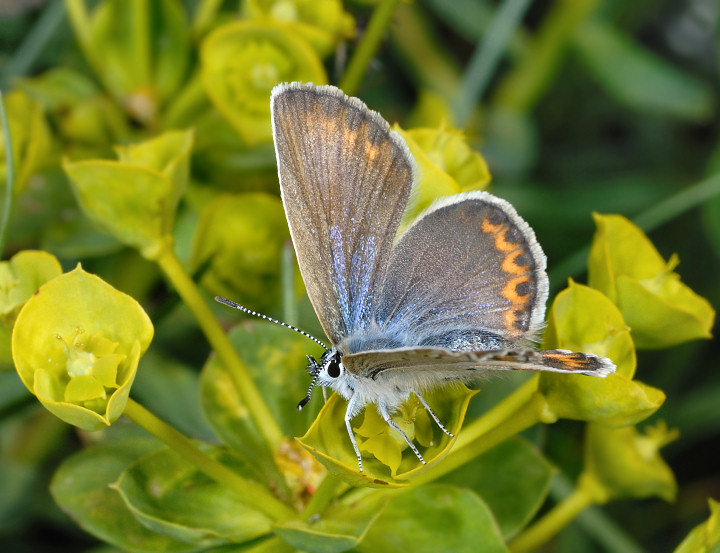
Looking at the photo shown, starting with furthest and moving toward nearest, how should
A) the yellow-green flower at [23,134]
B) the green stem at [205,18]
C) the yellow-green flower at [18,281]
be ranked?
the green stem at [205,18] → the yellow-green flower at [23,134] → the yellow-green flower at [18,281]

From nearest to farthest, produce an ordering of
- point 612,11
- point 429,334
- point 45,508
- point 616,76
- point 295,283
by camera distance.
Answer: point 429,334 → point 295,283 → point 45,508 → point 616,76 → point 612,11

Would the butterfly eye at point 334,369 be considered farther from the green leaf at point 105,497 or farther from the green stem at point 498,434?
the green leaf at point 105,497

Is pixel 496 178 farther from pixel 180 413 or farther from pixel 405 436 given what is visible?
pixel 405 436

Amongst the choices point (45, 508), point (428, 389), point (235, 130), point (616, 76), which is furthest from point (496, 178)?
point (45, 508)

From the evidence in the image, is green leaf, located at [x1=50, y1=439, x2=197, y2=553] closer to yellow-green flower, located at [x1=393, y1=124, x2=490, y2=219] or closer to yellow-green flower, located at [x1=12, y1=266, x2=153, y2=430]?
yellow-green flower, located at [x1=12, y1=266, x2=153, y2=430]

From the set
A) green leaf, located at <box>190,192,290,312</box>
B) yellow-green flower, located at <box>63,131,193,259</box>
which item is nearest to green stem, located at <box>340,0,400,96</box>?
green leaf, located at <box>190,192,290,312</box>

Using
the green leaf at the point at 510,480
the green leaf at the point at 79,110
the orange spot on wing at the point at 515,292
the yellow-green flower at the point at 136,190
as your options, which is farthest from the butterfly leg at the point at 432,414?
the green leaf at the point at 79,110
